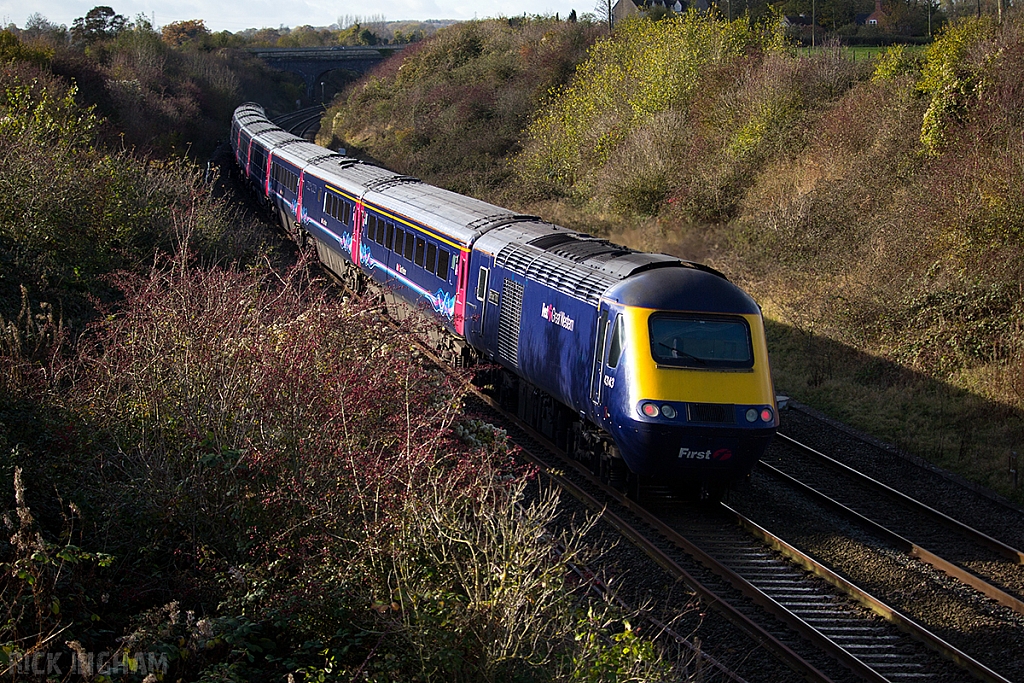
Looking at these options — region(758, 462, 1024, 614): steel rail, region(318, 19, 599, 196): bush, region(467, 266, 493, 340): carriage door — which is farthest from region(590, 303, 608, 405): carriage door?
region(318, 19, 599, 196): bush

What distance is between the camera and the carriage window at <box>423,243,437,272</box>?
15305 mm

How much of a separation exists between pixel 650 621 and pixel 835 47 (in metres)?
23.3

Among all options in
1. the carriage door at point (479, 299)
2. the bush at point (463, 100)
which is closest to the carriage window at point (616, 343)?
the carriage door at point (479, 299)

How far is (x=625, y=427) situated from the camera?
964 centimetres

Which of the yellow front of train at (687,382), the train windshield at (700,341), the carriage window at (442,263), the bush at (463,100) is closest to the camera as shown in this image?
the yellow front of train at (687,382)

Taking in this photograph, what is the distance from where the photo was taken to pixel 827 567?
9.27m

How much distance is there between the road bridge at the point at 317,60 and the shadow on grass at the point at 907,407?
72.1m

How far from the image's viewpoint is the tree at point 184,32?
80400 mm

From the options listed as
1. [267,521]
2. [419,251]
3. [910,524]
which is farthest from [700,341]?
[419,251]

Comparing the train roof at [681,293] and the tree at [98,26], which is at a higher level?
the tree at [98,26]

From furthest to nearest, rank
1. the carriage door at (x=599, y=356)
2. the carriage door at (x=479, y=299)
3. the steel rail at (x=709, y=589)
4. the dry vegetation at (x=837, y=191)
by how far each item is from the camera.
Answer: the dry vegetation at (x=837, y=191)
the carriage door at (x=479, y=299)
the carriage door at (x=599, y=356)
the steel rail at (x=709, y=589)

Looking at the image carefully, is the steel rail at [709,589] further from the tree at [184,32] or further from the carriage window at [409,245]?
the tree at [184,32]

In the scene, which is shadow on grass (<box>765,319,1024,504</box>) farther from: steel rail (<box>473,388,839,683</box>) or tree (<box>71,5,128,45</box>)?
tree (<box>71,5,128,45</box>)

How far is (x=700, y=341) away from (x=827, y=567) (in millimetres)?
2738
